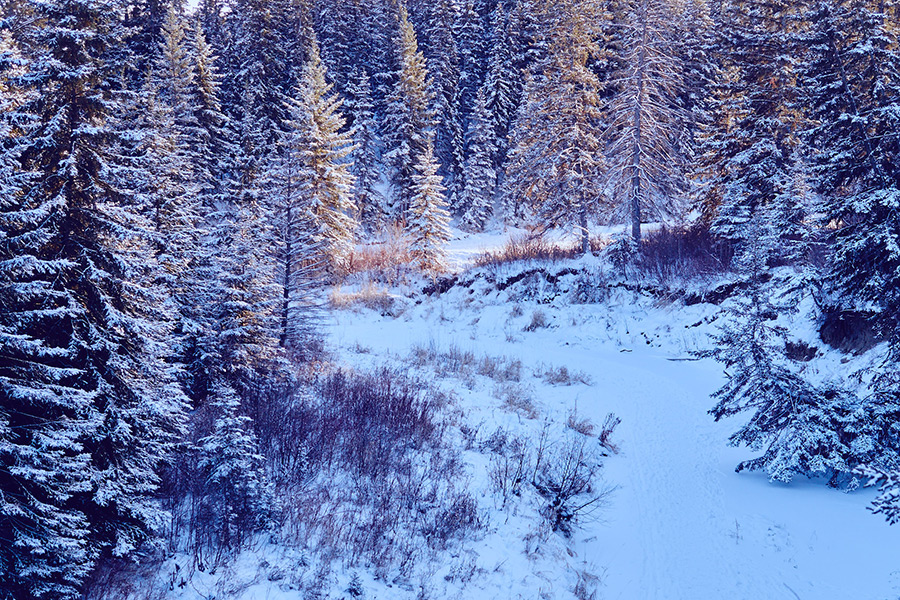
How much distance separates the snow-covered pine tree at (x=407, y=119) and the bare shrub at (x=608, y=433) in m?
25.8

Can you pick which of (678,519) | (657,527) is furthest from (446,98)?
(657,527)

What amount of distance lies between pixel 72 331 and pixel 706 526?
7587 millimetres

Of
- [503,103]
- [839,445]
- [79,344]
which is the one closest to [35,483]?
[79,344]

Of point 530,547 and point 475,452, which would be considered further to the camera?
point 475,452

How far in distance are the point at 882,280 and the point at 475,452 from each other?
665 centimetres

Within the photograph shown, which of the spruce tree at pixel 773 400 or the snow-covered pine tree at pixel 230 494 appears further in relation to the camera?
the spruce tree at pixel 773 400

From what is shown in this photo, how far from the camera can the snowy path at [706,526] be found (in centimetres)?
516

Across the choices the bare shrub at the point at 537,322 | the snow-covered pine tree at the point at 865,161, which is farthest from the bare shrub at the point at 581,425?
the bare shrub at the point at 537,322

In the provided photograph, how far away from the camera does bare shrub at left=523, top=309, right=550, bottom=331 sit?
60.8ft

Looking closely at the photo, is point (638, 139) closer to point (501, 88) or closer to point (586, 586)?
point (501, 88)

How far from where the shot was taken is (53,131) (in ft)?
14.8

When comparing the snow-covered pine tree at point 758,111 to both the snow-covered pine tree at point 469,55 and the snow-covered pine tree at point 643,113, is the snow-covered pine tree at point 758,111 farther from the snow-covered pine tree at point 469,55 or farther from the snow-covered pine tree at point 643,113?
the snow-covered pine tree at point 469,55

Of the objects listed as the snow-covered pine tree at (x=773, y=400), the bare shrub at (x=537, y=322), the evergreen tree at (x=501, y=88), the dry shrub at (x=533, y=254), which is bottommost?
the bare shrub at (x=537, y=322)

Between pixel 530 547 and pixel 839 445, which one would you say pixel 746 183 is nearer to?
pixel 839 445
